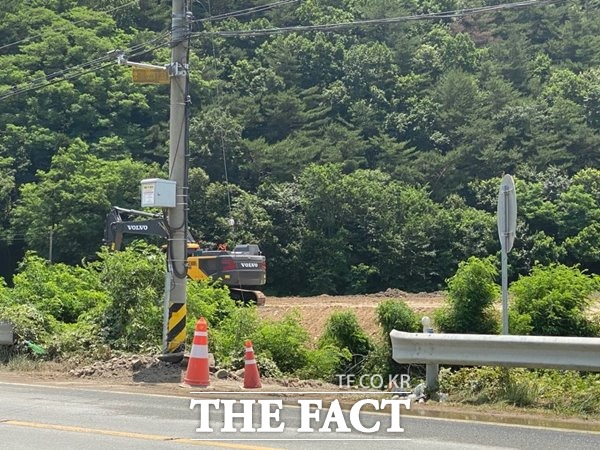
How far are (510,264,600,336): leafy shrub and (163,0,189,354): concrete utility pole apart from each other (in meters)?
6.40

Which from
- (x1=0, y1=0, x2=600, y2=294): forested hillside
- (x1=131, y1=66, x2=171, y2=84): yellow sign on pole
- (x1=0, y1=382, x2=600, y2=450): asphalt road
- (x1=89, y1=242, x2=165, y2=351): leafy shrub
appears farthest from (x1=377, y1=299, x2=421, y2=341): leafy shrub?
(x1=0, y1=0, x2=600, y2=294): forested hillside

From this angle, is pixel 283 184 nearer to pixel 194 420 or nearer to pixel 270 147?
pixel 270 147

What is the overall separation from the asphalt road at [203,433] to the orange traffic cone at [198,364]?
5.67ft

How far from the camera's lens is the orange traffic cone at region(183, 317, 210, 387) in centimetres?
1476

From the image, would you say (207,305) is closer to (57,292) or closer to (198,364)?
(57,292)

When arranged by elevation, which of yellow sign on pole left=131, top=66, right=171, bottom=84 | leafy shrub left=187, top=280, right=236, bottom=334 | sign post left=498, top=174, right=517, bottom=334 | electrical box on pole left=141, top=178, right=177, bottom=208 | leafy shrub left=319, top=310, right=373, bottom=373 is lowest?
leafy shrub left=319, top=310, right=373, bottom=373

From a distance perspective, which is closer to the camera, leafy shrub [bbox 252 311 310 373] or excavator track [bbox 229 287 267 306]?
leafy shrub [bbox 252 311 310 373]

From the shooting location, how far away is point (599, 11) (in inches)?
3568

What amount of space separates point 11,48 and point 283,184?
2976 cm

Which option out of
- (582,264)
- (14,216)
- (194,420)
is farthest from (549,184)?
(194,420)

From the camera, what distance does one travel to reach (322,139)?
6825 centimetres

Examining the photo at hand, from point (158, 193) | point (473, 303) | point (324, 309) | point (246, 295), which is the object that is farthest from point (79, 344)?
point (246, 295)

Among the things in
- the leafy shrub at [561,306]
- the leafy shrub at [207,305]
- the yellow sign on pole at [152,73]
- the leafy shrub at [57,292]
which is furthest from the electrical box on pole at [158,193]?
the leafy shrub at [561,306]

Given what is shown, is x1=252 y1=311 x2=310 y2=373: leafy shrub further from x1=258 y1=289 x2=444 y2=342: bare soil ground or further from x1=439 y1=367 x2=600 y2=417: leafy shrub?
Result: x1=258 y1=289 x2=444 y2=342: bare soil ground
